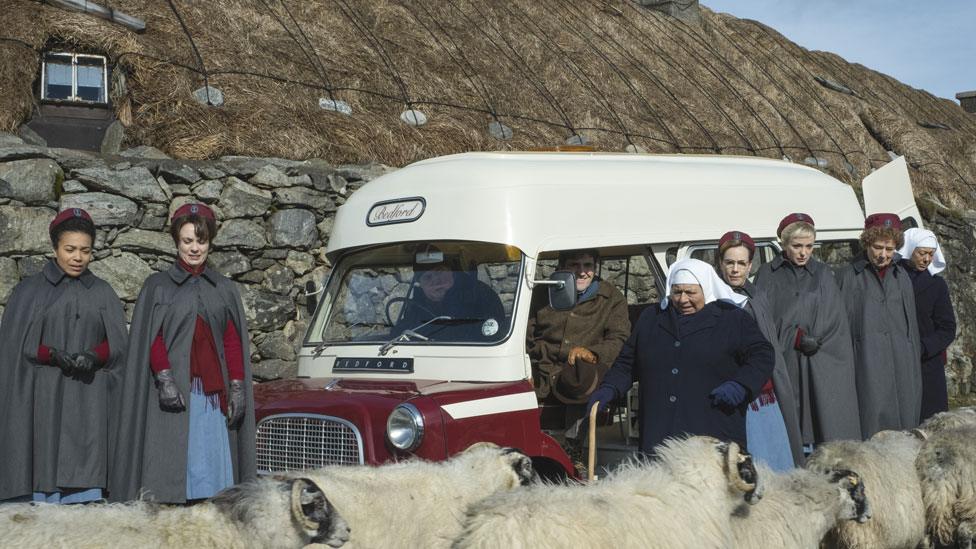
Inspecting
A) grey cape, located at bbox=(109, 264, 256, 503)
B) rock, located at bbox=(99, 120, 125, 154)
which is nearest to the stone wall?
rock, located at bbox=(99, 120, 125, 154)

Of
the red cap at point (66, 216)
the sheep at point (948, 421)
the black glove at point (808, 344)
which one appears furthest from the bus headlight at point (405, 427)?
the sheep at point (948, 421)

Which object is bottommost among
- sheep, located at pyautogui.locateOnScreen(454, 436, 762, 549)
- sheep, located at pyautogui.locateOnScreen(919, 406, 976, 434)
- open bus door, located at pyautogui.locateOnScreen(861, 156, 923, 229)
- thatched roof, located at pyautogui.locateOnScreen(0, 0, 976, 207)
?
sheep, located at pyautogui.locateOnScreen(454, 436, 762, 549)

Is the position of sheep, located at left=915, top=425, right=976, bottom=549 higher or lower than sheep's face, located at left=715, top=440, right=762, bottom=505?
lower

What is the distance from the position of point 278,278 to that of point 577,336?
18.1 ft

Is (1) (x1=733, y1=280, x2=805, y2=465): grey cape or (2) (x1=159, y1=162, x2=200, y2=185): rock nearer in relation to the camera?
(1) (x1=733, y1=280, x2=805, y2=465): grey cape

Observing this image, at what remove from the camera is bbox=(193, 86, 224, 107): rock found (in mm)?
11922

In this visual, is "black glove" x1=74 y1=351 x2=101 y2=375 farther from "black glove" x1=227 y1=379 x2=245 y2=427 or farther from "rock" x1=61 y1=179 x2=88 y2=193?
"rock" x1=61 y1=179 x2=88 y2=193

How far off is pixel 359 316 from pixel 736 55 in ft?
69.6

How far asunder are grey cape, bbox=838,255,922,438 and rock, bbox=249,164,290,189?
20.8 ft

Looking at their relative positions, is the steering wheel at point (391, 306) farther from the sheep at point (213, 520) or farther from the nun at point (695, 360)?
the sheep at point (213, 520)

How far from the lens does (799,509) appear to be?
4746 millimetres

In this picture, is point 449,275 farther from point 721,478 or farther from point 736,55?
point 736,55

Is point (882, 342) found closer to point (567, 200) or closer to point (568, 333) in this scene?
point (568, 333)

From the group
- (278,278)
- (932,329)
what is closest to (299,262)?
(278,278)
